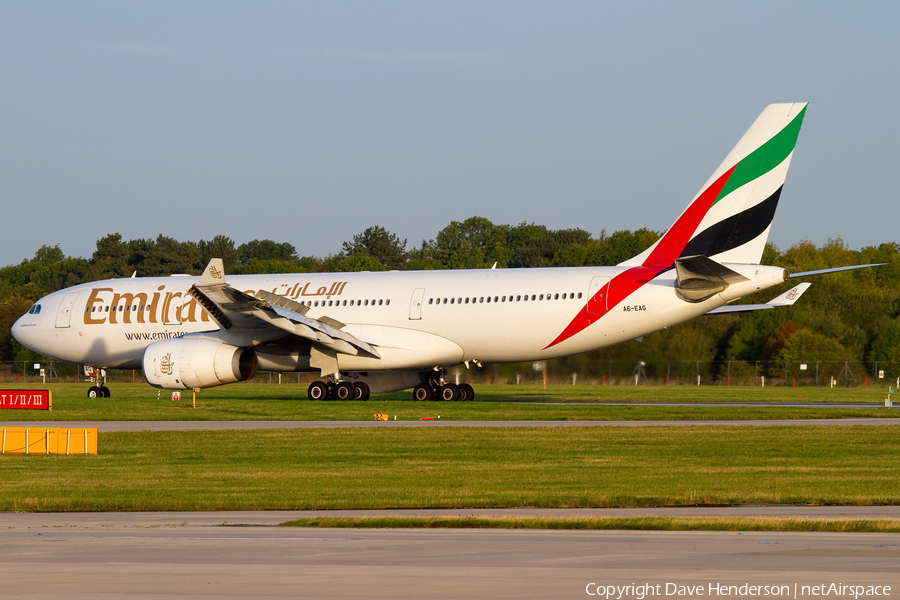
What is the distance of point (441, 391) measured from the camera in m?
35.6

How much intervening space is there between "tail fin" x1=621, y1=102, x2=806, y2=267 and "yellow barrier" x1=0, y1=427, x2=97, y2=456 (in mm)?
17341

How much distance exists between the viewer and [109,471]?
58.1 ft

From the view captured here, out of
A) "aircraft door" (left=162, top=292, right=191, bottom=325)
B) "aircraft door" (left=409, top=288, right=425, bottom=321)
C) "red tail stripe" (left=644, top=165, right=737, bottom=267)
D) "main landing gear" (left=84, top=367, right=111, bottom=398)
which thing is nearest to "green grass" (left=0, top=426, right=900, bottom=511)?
"red tail stripe" (left=644, top=165, right=737, bottom=267)

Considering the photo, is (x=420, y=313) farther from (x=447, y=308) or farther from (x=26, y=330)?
(x=26, y=330)

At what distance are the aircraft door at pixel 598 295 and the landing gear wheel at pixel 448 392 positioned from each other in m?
5.69

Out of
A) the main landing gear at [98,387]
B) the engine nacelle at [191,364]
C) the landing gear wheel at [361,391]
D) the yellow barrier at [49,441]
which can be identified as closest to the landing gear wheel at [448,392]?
the landing gear wheel at [361,391]

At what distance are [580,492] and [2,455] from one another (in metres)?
11.2

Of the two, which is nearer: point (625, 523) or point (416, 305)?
point (625, 523)

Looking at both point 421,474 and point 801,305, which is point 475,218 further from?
point 421,474

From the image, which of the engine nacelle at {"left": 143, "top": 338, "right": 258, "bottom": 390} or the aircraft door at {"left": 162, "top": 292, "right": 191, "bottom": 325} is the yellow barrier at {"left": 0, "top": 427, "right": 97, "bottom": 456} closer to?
the engine nacelle at {"left": 143, "top": 338, "right": 258, "bottom": 390}

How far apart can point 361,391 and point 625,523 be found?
2357 cm

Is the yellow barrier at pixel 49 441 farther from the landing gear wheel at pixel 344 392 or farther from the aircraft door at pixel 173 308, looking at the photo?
the aircraft door at pixel 173 308

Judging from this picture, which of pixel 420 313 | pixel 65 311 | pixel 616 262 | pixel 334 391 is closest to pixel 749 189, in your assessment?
pixel 420 313

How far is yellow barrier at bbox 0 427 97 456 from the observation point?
20.7 m
